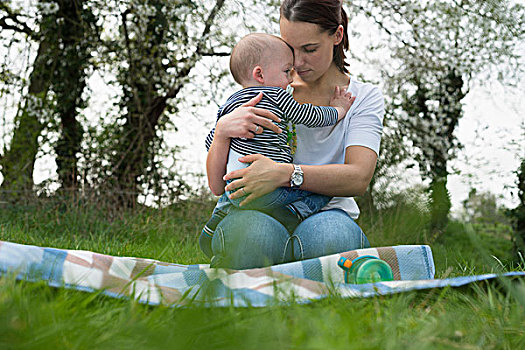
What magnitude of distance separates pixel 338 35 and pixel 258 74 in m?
0.40

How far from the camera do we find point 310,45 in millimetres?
1958

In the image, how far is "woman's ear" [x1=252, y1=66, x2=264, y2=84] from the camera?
1.91 m

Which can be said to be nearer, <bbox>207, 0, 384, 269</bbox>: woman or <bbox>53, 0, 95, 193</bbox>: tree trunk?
<bbox>207, 0, 384, 269</bbox>: woman

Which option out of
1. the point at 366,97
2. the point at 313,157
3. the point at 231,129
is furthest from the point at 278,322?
the point at 366,97

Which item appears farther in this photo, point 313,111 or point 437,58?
point 437,58

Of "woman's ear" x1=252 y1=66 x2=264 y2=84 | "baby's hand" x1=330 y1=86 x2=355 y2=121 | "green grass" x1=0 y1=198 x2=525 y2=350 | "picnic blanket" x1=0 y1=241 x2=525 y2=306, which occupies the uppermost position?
"woman's ear" x1=252 y1=66 x2=264 y2=84

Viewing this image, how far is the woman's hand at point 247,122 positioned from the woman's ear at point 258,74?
11 centimetres

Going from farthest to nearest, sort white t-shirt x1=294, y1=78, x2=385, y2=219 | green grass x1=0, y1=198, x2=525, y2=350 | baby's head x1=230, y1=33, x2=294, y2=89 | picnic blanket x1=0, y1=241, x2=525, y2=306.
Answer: white t-shirt x1=294, y1=78, x2=385, y2=219 → baby's head x1=230, y1=33, x2=294, y2=89 → picnic blanket x1=0, y1=241, x2=525, y2=306 → green grass x1=0, y1=198, x2=525, y2=350

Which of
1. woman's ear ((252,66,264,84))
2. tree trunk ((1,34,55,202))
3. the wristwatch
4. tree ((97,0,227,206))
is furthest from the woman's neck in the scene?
tree trunk ((1,34,55,202))

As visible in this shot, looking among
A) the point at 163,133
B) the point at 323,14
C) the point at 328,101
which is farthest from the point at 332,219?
the point at 163,133

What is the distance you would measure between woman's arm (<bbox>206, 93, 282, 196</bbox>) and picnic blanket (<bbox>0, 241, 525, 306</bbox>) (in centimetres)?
45

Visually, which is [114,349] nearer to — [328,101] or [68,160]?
[328,101]

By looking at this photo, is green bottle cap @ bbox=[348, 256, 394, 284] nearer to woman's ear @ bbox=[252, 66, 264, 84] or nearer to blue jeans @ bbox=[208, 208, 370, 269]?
blue jeans @ bbox=[208, 208, 370, 269]

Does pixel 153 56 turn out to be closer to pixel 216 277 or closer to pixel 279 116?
pixel 279 116
